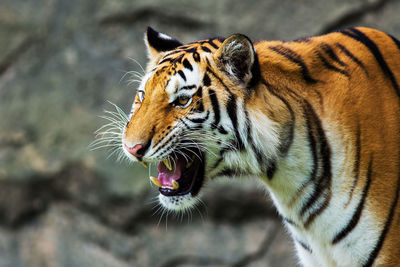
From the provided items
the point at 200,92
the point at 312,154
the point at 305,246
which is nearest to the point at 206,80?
the point at 200,92

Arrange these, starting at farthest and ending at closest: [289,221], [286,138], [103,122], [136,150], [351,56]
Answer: [103,122]
[289,221]
[351,56]
[286,138]
[136,150]

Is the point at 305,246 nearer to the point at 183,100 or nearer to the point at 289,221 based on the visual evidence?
the point at 289,221

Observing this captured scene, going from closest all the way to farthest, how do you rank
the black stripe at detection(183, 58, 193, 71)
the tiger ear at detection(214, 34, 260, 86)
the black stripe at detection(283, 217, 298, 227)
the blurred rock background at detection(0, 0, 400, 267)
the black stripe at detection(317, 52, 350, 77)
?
the tiger ear at detection(214, 34, 260, 86), the black stripe at detection(183, 58, 193, 71), the black stripe at detection(317, 52, 350, 77), the black stripe at detection(283, 217, 298, 227), the blurred rock background at detection(0, 0, 400, 267)

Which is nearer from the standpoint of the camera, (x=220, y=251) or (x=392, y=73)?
(x=392, y=73)

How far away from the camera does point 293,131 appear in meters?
1.99

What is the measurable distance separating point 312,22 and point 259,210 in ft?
4.55

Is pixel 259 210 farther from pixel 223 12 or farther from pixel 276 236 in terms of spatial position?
pixel 223 12

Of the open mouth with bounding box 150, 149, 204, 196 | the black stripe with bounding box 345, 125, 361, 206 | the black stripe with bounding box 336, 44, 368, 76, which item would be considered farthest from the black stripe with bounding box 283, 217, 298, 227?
the black stripe with bounding box 336, 44, 368, 76

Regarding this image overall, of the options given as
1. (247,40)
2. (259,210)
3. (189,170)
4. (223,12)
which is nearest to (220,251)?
(259,210)

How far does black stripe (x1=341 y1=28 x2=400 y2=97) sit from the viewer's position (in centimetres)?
208

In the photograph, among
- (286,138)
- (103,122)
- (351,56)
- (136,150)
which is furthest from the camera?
(103,122)

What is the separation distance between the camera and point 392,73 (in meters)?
2.09

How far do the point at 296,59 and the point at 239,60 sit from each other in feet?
0.87

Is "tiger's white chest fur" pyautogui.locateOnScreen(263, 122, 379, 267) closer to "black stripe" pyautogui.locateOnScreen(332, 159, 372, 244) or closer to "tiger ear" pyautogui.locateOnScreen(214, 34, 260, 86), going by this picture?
"black stripe" pyautogui.locateOnScreen(332, 159, 372, 244)
